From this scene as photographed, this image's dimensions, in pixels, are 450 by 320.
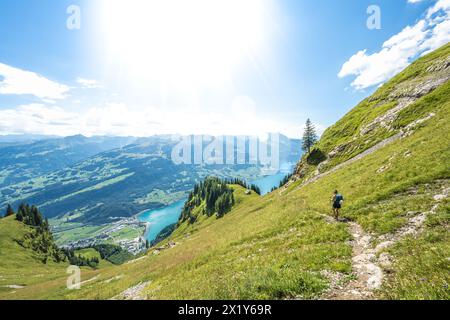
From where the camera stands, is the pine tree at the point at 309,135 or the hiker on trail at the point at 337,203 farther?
the pine tree at the point at 309,135

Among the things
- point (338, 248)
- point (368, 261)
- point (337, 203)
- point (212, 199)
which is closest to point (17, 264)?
point (337, 203)

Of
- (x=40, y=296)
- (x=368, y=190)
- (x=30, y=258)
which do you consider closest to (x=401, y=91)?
(x=368, y=190)

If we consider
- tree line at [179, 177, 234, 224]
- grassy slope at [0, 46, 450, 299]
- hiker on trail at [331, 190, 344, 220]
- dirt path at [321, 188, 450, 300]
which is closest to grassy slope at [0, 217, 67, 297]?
grassy slope at [0, 46, 450, 299]

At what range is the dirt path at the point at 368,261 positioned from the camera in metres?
8.95

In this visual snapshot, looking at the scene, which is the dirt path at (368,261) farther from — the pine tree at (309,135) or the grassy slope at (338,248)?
the pine tree at (309,135)

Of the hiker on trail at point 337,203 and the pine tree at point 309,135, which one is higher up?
the pine tree at point 309,135

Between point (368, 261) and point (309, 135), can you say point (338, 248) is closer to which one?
point (368, 261)

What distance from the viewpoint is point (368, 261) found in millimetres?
11227

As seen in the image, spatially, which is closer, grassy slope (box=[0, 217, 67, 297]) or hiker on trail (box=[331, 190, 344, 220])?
hiker on trail (box=[331, 190, 344, 220])

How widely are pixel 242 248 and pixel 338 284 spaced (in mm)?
11935

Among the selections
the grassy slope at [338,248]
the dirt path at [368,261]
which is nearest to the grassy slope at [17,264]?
the grassy slope at [338,248]

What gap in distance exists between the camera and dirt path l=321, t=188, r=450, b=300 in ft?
29.3

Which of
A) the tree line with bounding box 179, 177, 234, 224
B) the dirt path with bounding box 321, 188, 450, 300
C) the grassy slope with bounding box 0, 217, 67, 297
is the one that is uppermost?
the dirt path with bounding box 321, 188, 450, 300

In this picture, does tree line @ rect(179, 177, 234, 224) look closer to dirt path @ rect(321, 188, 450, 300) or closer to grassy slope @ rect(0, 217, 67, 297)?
grassy slope @ rect(0, 217, 67, 297)
